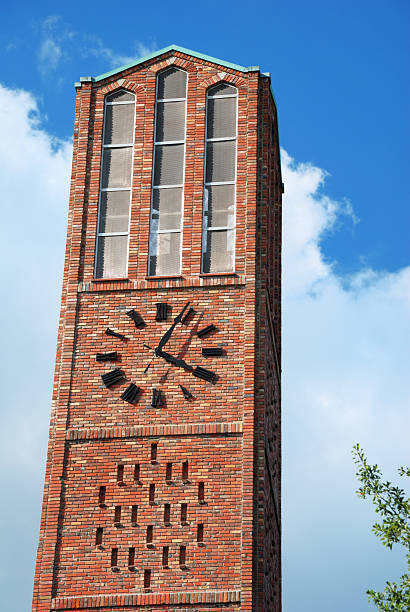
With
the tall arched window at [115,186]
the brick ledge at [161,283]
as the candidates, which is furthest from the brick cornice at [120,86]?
the brick ledge at [161,283]

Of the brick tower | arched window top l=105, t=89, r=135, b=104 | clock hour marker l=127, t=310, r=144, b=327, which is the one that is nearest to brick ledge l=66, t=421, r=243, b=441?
the brick tower

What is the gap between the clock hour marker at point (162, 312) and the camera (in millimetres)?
33344

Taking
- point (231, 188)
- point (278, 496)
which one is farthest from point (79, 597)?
point (231, 188)

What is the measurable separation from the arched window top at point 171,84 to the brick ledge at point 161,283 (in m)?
5.20

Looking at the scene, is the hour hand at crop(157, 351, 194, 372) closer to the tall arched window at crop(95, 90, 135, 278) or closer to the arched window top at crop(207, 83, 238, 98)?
the tall arched window at crop(95, 90, 135, 278)

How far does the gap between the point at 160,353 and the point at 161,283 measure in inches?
74.0

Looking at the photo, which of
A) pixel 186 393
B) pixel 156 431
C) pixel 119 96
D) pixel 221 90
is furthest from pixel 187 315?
pixel 119 96

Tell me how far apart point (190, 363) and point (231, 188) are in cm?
476

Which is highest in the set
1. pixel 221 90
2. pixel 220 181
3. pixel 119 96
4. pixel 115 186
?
pixel 119 96

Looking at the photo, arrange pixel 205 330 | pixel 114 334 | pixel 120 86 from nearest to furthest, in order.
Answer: pixel 205 330 < pixel 114 334 < pixel 120 86

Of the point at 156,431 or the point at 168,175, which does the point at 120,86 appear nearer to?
the point at 168,175

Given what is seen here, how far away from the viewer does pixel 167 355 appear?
32812 mm

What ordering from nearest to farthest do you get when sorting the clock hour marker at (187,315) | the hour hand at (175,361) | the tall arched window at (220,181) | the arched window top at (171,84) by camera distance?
the hour hand at (175,361) < the clock hour marker at (187,315) < the tall arched window at (220,181) < the arched window top at (171,84)

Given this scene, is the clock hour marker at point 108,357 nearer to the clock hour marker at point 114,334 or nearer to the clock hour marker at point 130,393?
the clock hour marker at point 114,334
